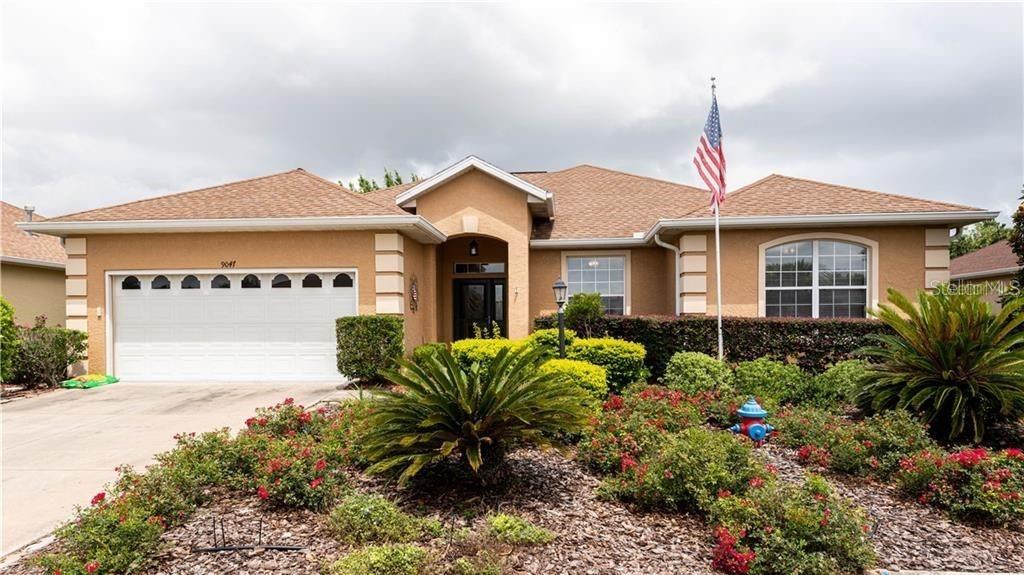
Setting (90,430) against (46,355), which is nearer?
(90,430)

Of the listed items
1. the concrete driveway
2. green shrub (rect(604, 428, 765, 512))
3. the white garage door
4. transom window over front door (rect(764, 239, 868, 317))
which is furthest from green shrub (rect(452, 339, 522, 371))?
transom window over front door (rect(764, 239, 868, 317))

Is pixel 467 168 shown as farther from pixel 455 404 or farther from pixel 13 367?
pixel 13 367

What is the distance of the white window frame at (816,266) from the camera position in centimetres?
1060

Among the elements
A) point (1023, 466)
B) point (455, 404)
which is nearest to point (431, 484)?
point (455, 404)

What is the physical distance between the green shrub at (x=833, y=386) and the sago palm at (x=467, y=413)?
4.81 meters

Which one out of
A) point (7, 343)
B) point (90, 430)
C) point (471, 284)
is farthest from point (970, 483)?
point (7, 343)

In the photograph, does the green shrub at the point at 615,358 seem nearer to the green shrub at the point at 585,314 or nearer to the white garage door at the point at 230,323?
the green shrub at the point at 585,314

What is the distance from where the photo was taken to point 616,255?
42.0 ft

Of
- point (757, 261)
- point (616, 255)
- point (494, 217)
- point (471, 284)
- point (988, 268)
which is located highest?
point (494, 217)

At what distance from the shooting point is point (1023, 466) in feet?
14.7

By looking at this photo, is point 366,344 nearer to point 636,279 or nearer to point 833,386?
point 636,279

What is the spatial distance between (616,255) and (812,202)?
444 cm

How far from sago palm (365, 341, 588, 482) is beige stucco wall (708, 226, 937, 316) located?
7721 mm

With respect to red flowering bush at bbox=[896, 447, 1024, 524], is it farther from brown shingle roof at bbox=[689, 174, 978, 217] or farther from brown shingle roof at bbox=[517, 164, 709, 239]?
brown shingle roof at bbox=[517, 164, 709, 239]
